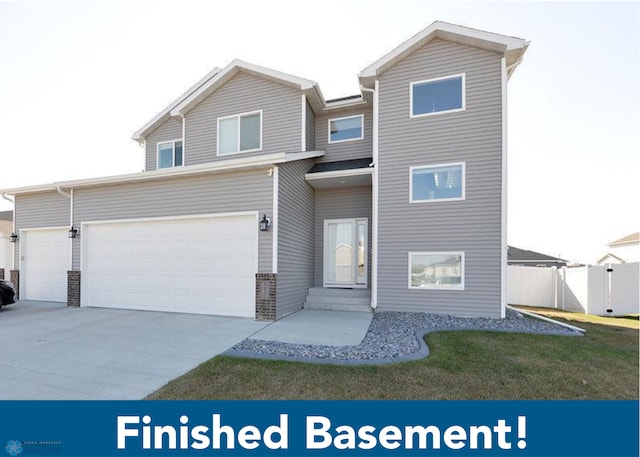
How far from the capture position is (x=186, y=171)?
26.4 feet

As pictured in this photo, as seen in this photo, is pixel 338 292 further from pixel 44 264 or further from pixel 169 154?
pixel 44 264

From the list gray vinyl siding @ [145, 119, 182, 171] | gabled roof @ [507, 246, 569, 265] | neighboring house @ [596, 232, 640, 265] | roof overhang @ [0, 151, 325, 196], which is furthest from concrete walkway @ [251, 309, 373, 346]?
neighboring house @ [596, 232, 640, 265]

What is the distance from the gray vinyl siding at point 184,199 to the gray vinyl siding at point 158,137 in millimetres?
3263

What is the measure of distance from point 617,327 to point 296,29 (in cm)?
1064

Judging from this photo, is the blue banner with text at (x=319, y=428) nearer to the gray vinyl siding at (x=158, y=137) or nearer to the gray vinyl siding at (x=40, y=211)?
the gray vinyl siding at (x=40, y=211)

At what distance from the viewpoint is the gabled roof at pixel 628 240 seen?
22277 mm

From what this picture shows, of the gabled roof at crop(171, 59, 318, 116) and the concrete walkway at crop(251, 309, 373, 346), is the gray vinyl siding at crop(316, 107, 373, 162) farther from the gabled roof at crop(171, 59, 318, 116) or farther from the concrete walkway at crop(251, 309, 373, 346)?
the concrete walkway at crop(251, 309, 373, 346)

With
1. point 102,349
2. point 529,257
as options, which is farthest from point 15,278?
point 529,257

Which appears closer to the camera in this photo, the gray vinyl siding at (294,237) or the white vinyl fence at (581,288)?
the gray vinyl siding at (294,237)

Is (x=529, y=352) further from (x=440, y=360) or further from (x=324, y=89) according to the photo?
(x=324, y=89)

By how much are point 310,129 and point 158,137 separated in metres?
6.56

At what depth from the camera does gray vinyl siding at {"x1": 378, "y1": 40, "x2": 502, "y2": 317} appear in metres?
7.92

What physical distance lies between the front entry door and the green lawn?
4.79 m

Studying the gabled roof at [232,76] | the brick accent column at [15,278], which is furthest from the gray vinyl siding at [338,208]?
the brick accent column at [15,278]
